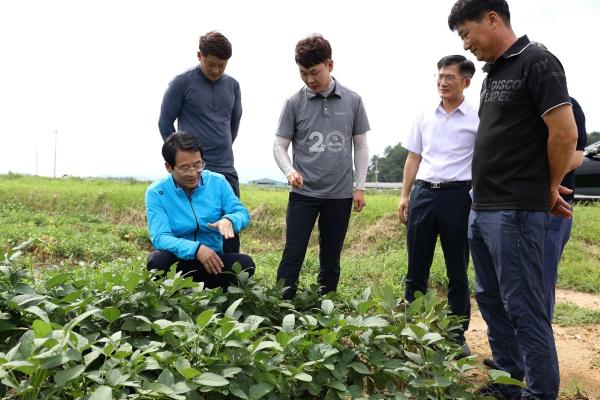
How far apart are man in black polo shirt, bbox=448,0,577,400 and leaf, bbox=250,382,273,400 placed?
1.15m

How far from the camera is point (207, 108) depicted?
383 cm

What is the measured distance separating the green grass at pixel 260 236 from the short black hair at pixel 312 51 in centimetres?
178

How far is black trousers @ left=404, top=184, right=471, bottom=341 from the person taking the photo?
10.5 feet

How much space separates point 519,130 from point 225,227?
1.55 metres

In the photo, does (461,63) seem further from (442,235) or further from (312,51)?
(442,235)

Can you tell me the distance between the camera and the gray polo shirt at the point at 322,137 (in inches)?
137

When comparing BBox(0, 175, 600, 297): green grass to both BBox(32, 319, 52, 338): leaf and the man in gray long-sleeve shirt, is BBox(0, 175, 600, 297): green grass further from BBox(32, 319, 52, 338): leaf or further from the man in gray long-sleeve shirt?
BBox(32, 319, 52, 338): leaf

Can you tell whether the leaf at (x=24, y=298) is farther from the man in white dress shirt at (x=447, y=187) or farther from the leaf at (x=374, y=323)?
the man in white dress shirt at (x=447, y=187)

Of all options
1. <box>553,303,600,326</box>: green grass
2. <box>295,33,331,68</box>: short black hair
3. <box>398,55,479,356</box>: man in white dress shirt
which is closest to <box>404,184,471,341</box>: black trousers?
<box>398,55,479,356</box>: man in white dress shirt

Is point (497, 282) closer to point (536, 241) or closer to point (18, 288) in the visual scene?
point (536, 241)

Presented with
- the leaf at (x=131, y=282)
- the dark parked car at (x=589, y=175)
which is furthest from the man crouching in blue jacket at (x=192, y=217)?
→ the dark parked car at (x=589, y=175)

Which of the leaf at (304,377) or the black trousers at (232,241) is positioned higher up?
the black trousers at (232,241)

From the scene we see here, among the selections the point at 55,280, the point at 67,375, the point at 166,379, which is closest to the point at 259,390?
the point at 166,379

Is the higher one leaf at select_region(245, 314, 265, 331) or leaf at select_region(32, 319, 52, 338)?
leaf at select_region(32, 319, 52, 338)
